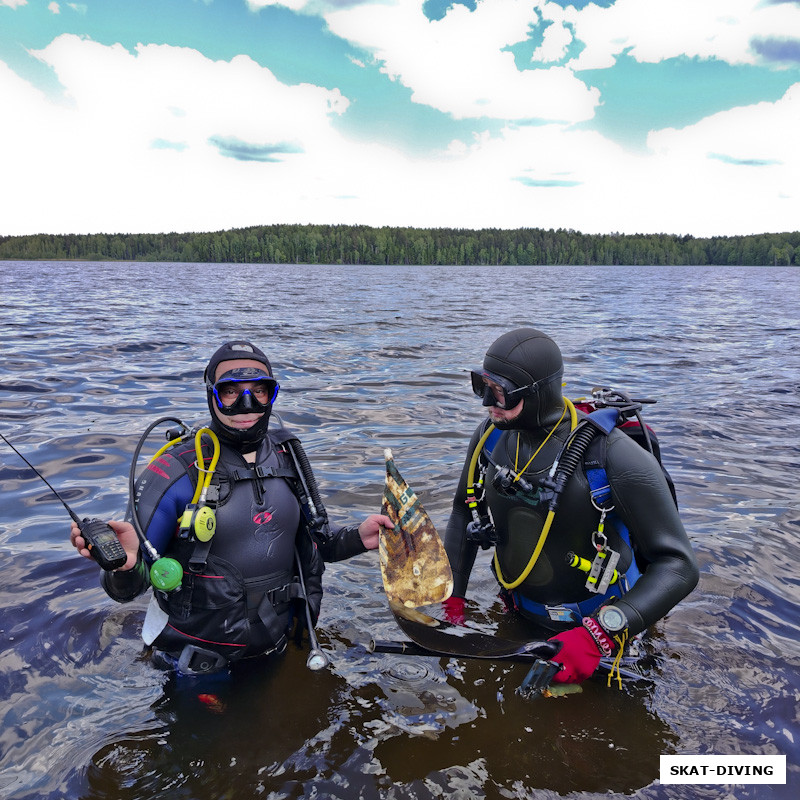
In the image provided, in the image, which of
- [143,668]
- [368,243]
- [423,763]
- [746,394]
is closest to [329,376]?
[746,394]

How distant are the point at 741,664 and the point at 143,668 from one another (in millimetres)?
4727

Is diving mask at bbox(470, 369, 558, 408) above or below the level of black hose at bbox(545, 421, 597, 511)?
above

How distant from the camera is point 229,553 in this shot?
4148mm

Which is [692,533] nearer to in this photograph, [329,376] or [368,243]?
[329,376]

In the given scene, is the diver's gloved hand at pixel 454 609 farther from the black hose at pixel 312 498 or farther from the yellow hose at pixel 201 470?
the yellow hose at pixel 201 470

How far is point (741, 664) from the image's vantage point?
504cm

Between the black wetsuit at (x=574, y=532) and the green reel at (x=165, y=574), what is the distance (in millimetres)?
2158

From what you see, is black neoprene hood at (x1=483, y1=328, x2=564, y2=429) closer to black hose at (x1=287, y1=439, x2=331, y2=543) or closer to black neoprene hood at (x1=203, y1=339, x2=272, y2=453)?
black hose at (x1=287, y1=439, x2=331, y2=543)

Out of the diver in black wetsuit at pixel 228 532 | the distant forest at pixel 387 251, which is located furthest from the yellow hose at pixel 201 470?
the distant forest at pixel 387 251

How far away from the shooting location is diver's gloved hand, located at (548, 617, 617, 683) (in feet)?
12.2

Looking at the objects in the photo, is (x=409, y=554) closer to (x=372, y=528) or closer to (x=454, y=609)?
(x=372, y=528)

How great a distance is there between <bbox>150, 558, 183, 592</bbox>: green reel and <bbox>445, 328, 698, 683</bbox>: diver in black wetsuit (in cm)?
208

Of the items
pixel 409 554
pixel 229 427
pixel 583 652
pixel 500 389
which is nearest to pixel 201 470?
pixel 229 427

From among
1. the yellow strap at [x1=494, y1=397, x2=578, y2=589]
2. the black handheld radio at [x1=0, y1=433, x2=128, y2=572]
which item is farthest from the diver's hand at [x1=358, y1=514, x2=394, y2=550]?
the black handheld radio at [x1=0, y1=433, x2=128, y2=572]
